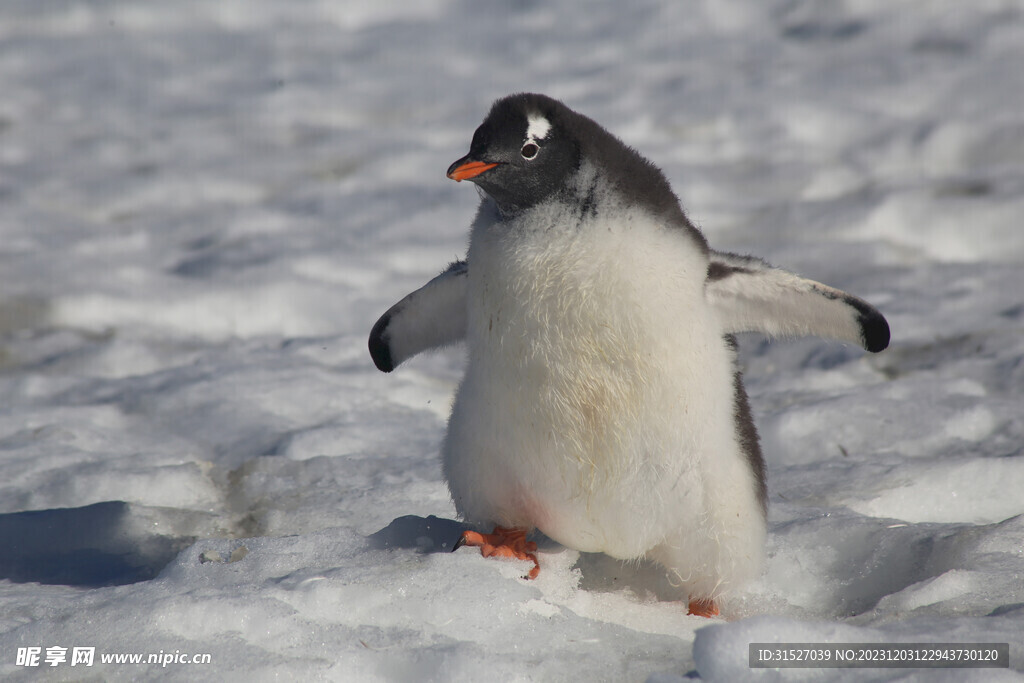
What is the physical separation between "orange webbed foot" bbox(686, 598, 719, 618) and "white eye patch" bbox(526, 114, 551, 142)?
110 centimetres

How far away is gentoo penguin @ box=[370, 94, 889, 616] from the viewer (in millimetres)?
1927


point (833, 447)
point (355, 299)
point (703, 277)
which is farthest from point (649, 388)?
point (355, 299)

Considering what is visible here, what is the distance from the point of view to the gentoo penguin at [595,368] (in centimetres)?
193

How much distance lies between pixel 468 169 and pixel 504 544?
81 centimetres

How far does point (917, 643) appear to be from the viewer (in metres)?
1.58

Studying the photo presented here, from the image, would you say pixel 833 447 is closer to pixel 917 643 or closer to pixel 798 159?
pixel 917 643

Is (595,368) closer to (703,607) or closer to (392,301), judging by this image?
(703,607)

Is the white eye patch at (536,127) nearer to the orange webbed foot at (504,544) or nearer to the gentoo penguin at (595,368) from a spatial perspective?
the gentoo penguin at (595,368)

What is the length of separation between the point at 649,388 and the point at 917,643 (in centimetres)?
68

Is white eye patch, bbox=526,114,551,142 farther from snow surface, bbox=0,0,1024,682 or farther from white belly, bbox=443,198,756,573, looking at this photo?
snow surface, bbox=0,0,1024,682

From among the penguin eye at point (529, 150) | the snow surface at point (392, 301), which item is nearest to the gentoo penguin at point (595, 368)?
the penguin eye at point (529, 150)

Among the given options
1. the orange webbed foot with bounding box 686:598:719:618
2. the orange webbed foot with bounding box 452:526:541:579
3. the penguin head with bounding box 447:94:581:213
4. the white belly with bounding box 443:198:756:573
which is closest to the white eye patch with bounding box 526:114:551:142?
the penguin head with bounding box 447:94:581:213

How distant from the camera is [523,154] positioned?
1.92m

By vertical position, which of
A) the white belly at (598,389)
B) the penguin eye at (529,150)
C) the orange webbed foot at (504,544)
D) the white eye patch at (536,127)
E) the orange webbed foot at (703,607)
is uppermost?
the white eye patch at (536,127)
